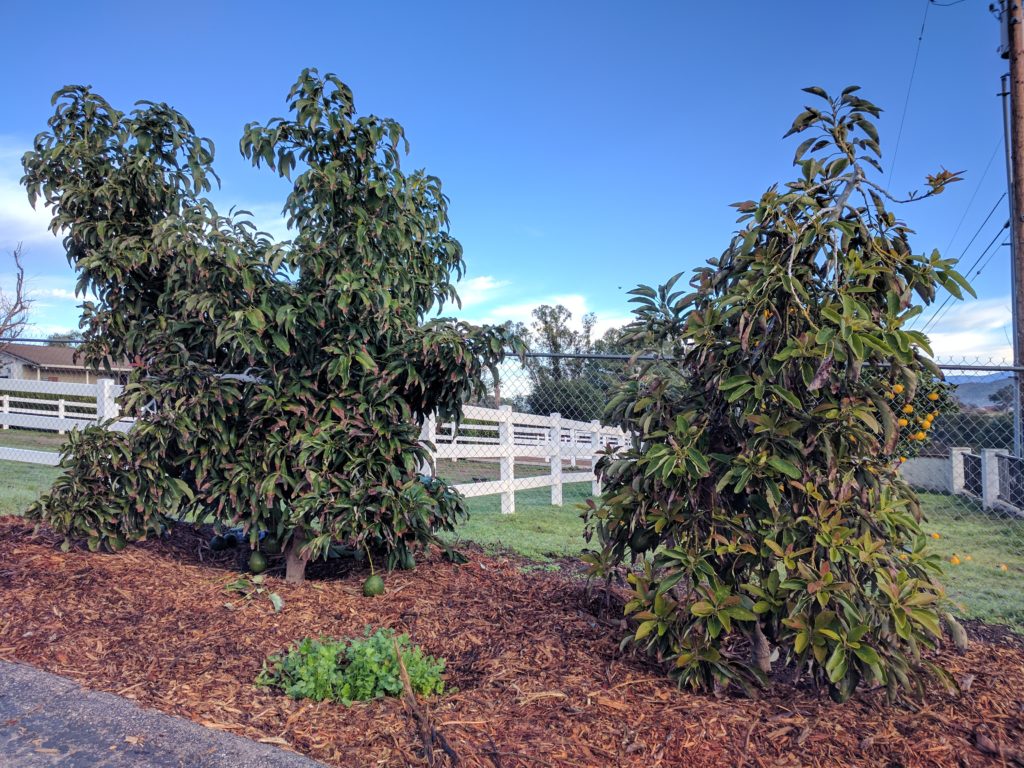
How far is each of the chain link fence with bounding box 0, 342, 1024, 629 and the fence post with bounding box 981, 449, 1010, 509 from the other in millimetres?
19

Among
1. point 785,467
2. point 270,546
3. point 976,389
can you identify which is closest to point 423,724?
point 785,467

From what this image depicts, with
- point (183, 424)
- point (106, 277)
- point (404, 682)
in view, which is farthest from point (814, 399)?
point (106, 277)

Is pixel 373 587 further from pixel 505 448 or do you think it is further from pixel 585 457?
pixel 585 457

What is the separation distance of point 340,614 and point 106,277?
2736 mm

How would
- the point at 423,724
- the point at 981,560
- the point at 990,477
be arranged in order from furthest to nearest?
1. the point at 990,477
2. the point at 981,560
3. the point at 423,724

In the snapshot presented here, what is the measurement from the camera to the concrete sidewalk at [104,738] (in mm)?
2498

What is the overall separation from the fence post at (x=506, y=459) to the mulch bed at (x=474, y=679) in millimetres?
4295

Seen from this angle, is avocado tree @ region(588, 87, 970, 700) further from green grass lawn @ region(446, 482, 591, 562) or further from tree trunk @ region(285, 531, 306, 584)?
tree trunk @ region(285, 531, 306, 584)

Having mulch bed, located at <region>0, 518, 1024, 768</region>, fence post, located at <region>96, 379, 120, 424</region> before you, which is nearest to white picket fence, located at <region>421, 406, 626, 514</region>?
mulch bed, located at <region>0, 518, 1024, 768</region>

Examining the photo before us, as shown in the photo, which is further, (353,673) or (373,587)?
(373,587)

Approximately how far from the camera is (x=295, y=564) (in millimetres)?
4656

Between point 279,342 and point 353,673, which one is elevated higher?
point 279,342

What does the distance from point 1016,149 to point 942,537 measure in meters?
4.50

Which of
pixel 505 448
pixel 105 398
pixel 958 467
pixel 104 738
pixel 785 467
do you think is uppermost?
pixel 105 398
